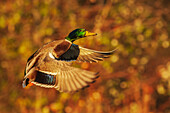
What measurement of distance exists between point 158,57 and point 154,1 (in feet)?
4.02

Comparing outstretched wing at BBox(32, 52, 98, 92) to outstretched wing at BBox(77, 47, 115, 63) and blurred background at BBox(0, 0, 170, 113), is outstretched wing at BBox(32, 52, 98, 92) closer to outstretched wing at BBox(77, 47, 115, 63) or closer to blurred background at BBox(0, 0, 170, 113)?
outstretched wing at BBox(77, 47, 115, 63)

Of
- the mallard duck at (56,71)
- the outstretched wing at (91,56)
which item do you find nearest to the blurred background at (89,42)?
the outstretched wing at (91,56)

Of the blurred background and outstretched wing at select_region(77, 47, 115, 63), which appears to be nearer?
outstretched wing at select_region(77, 47, 115, 63)

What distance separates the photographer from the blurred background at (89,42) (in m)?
4.68

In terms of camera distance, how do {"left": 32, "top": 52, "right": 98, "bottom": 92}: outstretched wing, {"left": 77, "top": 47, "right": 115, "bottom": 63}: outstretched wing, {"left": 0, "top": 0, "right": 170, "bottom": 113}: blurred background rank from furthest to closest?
{"left": 0, "top": 0, "right": 170, "bottom": 113}: blurred background < {"left": 77, "top": 47, "right": 115, "bottom": 63}: outstretched wing < {"left": 32, "top": 52, "right": 98, "bottom": 92}: outstretched wing

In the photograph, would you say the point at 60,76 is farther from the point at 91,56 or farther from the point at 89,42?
the point at 89,42

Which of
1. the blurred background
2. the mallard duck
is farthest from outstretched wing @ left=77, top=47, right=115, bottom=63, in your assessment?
the blurred background

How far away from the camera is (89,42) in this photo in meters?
4.37

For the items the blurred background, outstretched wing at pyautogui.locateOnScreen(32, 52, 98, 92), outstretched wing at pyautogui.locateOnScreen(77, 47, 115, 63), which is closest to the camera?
outstretched wing at pyautogui.locateOnScreen(32, 52, 98, 92)

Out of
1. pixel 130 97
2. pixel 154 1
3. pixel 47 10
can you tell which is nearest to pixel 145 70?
pixel 130 97

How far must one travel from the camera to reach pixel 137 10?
4.91 meters

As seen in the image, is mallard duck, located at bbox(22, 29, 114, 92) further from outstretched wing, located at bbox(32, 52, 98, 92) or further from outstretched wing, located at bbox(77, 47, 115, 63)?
outstretched wing, located at bbox(77, 47, 115, 63)

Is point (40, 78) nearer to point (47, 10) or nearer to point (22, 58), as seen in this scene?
point (47, 10)

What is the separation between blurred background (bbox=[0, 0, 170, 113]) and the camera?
4676 mm
